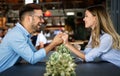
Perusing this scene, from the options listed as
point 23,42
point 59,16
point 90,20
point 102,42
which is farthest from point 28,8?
point 59,16

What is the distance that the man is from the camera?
3.32 m

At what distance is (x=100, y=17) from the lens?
3.68 m

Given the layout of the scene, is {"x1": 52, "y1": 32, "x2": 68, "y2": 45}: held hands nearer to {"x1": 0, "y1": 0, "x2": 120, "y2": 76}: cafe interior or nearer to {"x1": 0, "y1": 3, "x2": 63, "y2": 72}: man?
{"x1": 0, "y1": 3, "x2": 63, "y2": 72}: man

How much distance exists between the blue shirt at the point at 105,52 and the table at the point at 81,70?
148mm

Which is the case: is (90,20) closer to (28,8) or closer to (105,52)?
(105,52)

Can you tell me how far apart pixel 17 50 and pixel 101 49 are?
2.64ft

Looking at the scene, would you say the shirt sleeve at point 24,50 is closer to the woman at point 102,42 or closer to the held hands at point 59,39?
the held hands at point 59,39

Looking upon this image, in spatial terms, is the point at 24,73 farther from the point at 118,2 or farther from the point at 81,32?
the point at 81,32

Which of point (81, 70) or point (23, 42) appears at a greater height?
point (23, 42)

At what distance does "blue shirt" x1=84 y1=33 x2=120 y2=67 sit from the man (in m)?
0.34

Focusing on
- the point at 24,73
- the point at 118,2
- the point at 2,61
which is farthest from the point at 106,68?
the point at 118,2

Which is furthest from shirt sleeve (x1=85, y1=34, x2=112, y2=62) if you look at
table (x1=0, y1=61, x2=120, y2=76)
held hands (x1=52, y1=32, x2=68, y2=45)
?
held hands (x1=52, y1=32, x2=68, y2=45)

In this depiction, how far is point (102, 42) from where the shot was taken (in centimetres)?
363

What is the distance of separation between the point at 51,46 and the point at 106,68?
0.52 meters
